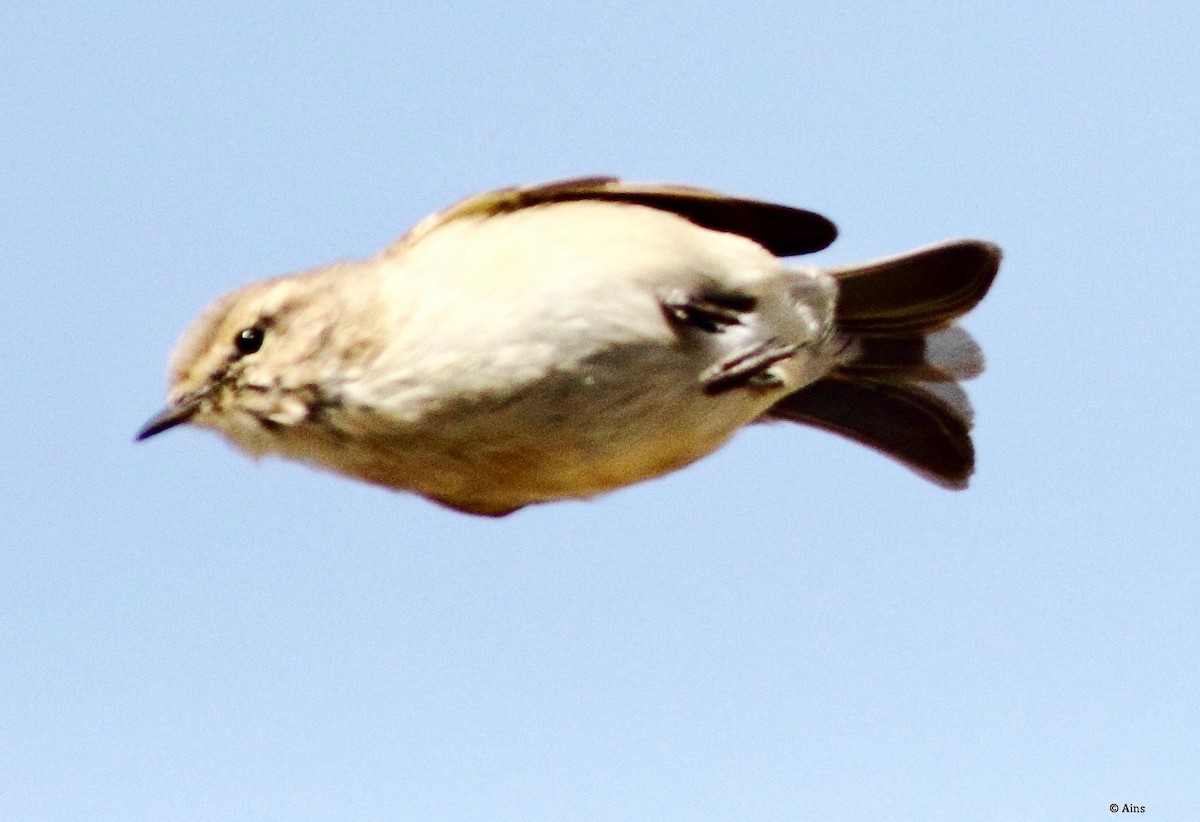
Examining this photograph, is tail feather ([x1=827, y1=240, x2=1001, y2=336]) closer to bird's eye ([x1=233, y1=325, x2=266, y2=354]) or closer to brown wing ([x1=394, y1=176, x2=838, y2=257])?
brown wing ([x1=394, y1=176, x2=838, y2=257])

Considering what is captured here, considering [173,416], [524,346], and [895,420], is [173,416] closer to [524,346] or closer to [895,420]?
[524,346]

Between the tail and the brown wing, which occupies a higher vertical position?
the brown wing

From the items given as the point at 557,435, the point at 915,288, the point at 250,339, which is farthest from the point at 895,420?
the point at 250,339

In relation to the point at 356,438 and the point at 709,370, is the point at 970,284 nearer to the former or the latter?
the point at 709,370

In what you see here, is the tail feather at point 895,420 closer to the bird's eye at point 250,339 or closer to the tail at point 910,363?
the tail at point 910,363

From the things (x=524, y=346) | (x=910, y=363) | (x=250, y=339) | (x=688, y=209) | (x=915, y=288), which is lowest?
(x=524, y=346)

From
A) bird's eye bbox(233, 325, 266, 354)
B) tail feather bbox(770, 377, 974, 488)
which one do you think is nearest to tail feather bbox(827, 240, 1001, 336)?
tail feather bbox(770, 377, 974, 488)

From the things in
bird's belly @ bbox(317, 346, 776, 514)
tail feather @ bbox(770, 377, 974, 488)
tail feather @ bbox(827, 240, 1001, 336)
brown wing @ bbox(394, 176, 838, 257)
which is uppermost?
brown wing @ bbox(394, 176, 838, 257)
